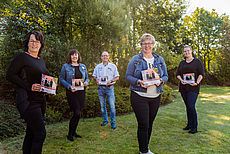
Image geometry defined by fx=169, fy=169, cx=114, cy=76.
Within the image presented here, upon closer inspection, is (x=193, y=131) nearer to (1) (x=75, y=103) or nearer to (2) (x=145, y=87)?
(2) (x=145, y=87)

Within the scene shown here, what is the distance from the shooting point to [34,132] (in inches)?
85.8

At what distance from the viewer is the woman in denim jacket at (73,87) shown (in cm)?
372

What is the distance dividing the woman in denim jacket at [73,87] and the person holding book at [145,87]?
1.43m

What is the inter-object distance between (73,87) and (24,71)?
1569mm

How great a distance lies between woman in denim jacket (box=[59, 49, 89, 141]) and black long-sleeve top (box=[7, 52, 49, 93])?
1.44 m

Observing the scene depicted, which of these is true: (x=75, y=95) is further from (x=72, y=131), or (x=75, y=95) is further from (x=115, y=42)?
(x=115, y=42)

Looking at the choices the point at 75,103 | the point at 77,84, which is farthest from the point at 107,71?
the point at 75,103

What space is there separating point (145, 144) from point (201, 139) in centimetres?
179

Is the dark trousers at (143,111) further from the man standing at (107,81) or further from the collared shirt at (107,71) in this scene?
the collared shirt at (107,71)

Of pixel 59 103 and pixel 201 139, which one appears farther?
pixel 59 103

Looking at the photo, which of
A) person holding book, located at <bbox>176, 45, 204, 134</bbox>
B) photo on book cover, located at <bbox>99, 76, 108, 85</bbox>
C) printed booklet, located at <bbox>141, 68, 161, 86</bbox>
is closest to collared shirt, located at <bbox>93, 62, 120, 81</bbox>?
photo on book cover, located at <bbox>99, 76, 108, 85</bbox>

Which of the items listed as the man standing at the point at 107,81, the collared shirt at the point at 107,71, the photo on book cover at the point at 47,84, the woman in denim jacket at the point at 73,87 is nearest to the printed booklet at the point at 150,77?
the photo on book cover at the point at 47,84

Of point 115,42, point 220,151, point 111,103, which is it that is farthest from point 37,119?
point 115,42

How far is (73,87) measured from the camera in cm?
370
